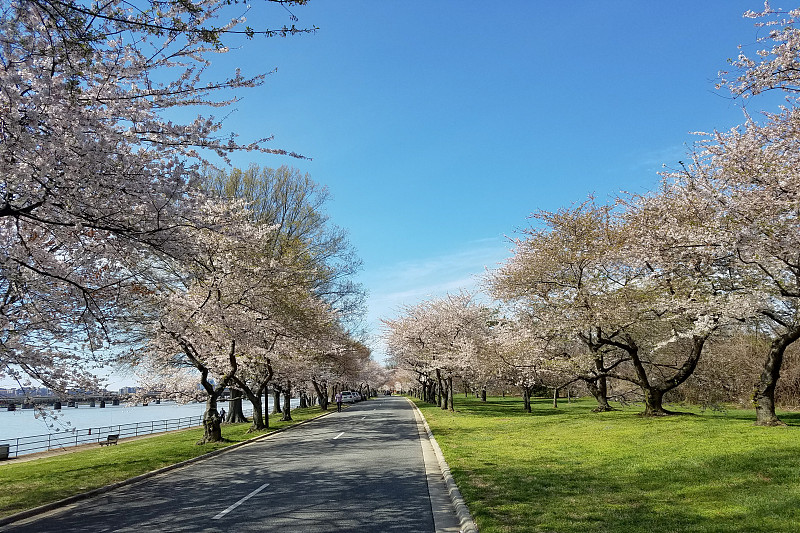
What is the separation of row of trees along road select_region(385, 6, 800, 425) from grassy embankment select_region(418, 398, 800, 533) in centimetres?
419

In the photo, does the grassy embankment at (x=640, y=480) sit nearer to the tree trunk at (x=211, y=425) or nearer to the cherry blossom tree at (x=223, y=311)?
the cherry blossom tree at (x=223, y=311)

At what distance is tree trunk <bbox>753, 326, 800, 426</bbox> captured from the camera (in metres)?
15.6


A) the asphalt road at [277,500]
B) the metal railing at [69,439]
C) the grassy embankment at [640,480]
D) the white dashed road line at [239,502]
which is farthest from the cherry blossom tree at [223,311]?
the grassy embankment at [640,480]

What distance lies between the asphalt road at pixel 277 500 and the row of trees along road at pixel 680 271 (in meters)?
9.13

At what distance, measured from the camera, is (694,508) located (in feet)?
23.2

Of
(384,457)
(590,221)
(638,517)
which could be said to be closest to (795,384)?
(590,221)

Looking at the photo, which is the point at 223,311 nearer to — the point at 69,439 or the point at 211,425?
the point at 211,425

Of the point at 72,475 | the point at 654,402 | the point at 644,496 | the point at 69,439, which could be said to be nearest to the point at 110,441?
the point at 69,439

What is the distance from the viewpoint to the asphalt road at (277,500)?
7.41 meters

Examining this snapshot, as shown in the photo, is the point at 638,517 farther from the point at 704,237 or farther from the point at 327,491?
the point at 704,237

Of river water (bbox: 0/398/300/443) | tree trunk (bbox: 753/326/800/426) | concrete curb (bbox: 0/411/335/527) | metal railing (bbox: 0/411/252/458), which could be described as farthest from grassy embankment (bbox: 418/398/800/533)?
metal railing (bbox: 0/411/252/458)

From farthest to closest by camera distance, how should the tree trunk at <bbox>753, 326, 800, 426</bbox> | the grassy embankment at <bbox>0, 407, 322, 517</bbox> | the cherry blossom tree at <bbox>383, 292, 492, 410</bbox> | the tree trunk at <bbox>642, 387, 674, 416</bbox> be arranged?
the cherry blossom tree at <bbox>383, 292, 492, 410</bbox> → the tree trunk at <bbox>642, 387, 674, 416</bbox> → the tree trunk at <bbox>753, 326, 800, 426</bbox> → the grassy embankment at <bbox>0, 407, 322, 517</bbox>

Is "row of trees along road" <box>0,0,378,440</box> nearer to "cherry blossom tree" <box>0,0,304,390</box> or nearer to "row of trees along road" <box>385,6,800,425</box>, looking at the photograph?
"cherry blossom tree" <box>0,0,304,390</box>

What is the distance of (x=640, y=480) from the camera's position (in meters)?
9.23
